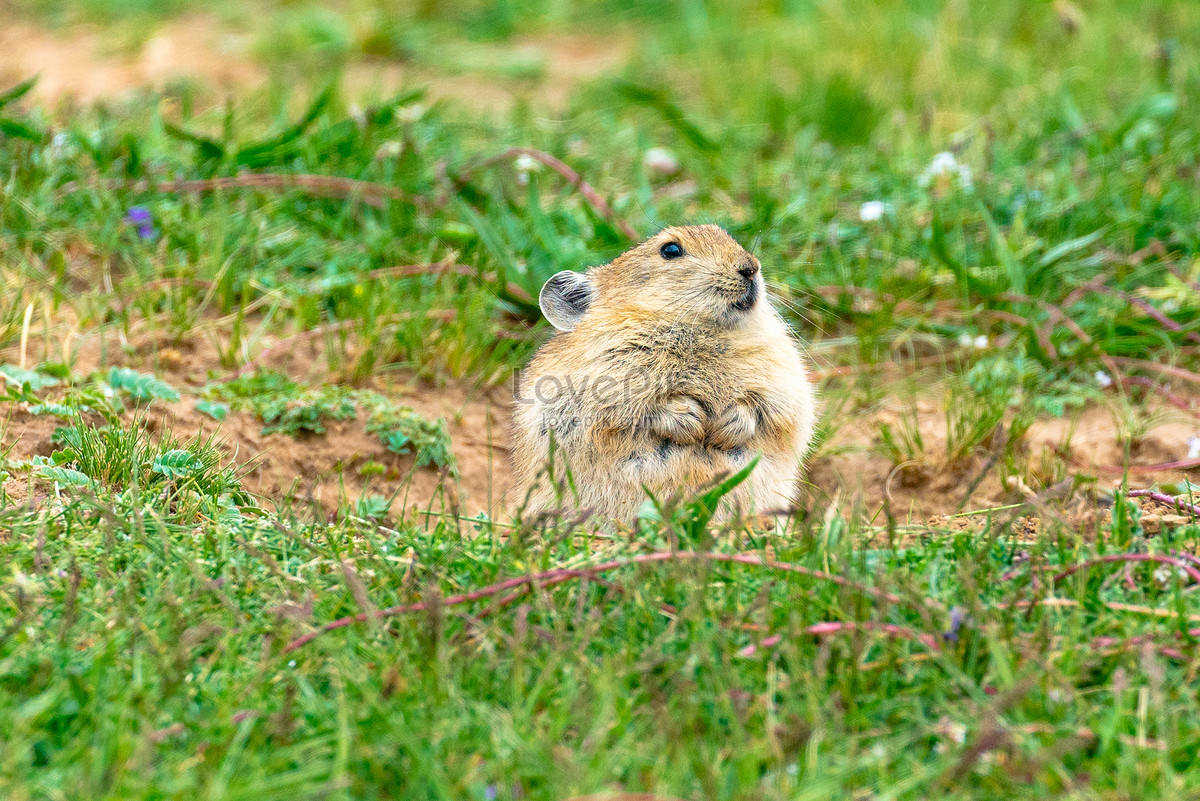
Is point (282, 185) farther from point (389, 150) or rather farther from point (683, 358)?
point (683, 358)

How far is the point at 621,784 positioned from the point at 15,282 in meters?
3.63

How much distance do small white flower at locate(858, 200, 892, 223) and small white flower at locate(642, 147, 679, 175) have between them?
3.70 ft

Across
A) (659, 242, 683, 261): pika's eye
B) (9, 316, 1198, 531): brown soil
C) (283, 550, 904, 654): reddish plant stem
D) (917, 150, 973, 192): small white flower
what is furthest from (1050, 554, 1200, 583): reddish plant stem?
(917, 150, 973, 192): small white flower

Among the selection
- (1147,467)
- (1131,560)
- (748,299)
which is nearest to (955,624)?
(1131,560)

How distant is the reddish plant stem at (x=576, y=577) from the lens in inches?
103

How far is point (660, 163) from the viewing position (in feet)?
20.6

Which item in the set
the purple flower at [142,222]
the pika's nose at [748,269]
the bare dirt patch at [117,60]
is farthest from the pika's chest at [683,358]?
the bare dirt patch at [117,60]

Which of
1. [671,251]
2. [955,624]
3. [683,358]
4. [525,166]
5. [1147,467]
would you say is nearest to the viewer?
[955,624]

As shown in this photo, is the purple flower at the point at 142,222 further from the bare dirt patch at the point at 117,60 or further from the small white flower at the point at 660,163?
the small white flower at the point at 660,163

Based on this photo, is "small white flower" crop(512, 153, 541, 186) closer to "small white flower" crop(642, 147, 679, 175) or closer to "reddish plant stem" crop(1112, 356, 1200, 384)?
"small white flower" crop(642, 147, 679, 175)

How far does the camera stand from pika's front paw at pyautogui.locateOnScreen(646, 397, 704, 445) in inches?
144

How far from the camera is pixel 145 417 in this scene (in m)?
4.00

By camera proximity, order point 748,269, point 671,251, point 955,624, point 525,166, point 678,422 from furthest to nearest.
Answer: point 525,166 < point 671,251 < point 748,269 < point 678,422 < point 955,624

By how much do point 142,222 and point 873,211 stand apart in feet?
10.9
